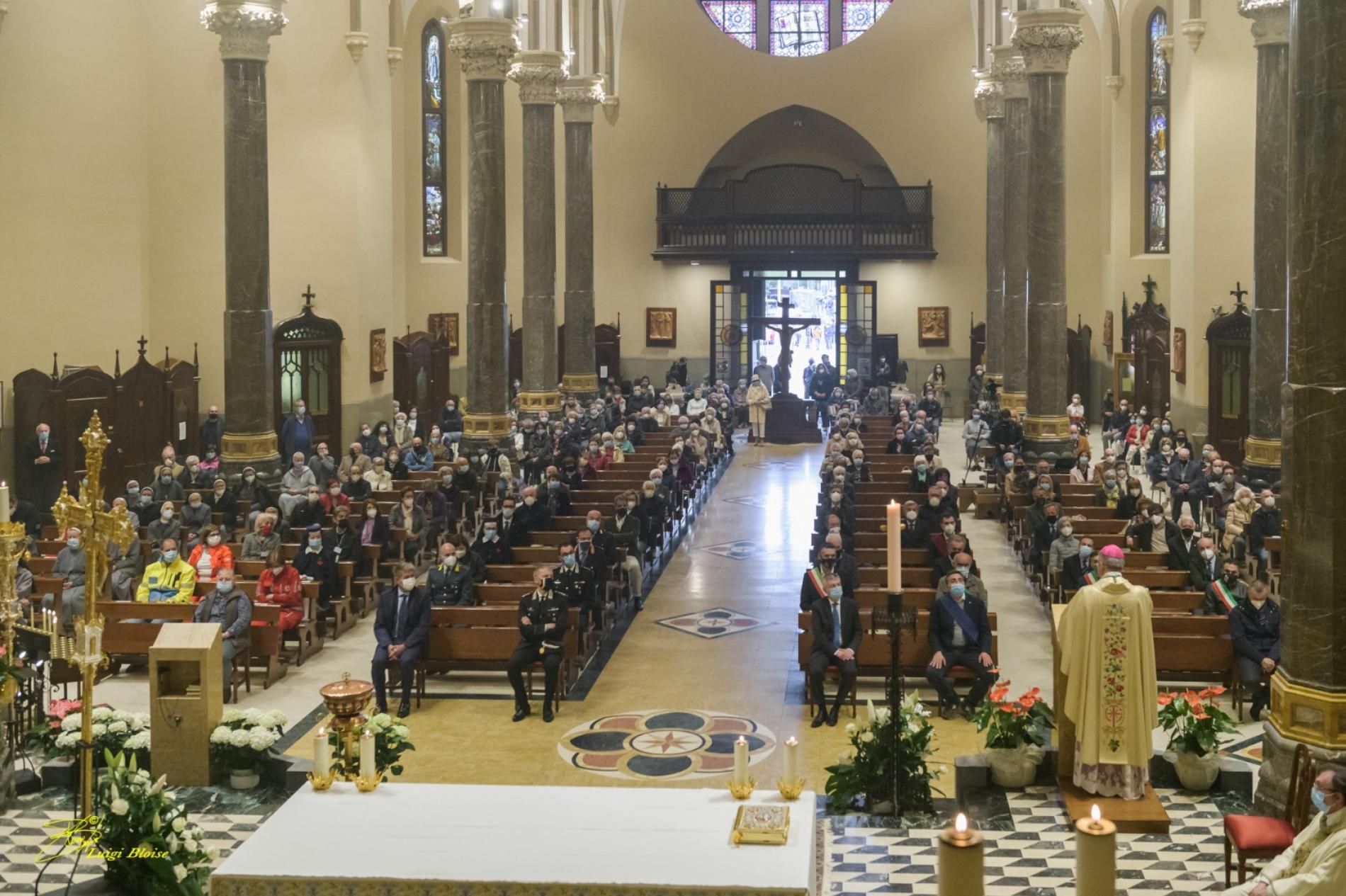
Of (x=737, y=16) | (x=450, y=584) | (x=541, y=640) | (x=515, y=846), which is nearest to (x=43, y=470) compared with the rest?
(x=450, y=584)

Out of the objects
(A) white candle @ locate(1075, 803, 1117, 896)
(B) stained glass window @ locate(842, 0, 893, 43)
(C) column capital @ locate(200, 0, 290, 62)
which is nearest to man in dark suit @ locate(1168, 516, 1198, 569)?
(A) white candle @ locate(1075, 803, 1117, 896)

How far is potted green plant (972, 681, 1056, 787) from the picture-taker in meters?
11.7

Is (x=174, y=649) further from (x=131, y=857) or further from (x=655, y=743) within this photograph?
(x=655, y=743)

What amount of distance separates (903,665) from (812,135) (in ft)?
102

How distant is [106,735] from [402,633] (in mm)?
3557

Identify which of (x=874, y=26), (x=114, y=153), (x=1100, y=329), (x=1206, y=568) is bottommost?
(x=1206, y=568)

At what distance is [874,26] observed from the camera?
4275 centimetres

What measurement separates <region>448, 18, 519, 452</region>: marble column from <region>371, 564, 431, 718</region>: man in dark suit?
11.8 meters

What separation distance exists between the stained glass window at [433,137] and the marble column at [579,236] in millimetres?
2845

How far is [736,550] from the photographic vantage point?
914 inches

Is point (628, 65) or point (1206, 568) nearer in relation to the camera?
point (1206, 568)

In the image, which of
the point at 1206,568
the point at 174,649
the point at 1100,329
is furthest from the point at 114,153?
the point at 1100,329

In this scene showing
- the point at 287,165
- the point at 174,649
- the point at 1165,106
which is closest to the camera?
the point at 174,649

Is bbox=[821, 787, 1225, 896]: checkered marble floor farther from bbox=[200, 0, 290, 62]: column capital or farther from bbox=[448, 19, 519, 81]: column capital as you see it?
bbox=[448, 19, 519, 81]: column capital
